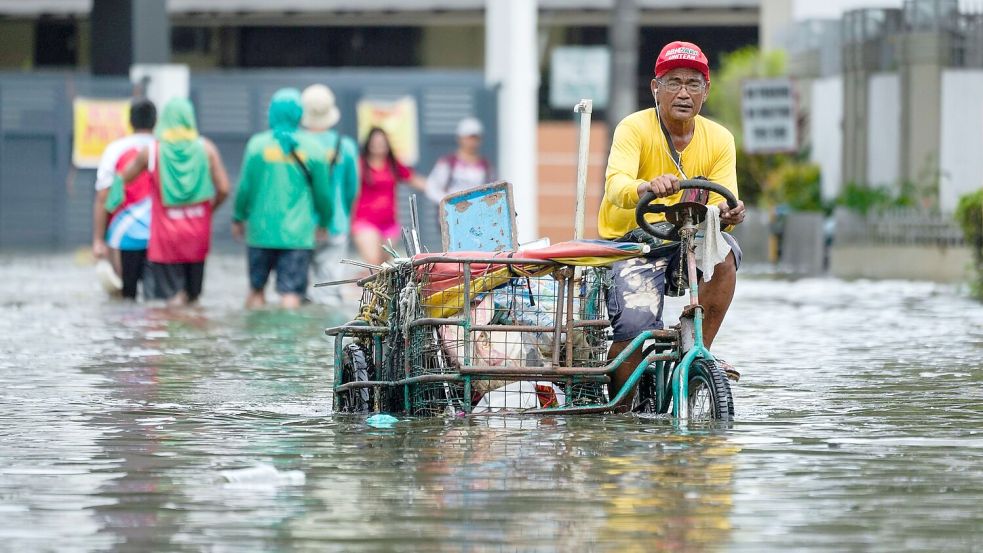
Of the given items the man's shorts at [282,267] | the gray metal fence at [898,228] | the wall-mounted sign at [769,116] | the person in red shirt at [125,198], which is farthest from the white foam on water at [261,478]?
the wall-mounted sign at [769,116]

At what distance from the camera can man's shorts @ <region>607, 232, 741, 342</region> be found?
29.5ft

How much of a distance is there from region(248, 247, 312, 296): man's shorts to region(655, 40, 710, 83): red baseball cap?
26.7ft

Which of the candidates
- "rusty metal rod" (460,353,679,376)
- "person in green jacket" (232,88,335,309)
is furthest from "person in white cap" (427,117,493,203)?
"rusty metal rod" (460,353,679,376)

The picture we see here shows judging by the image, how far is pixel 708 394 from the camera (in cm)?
857

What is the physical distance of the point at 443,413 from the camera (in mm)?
9156

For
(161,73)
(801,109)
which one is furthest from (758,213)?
(161,73)

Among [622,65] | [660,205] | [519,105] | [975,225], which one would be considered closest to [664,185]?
[660,205]

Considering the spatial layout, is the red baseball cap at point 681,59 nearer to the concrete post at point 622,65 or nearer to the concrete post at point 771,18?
the concrete post at point 622,65

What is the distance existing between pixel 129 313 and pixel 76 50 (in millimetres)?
26632

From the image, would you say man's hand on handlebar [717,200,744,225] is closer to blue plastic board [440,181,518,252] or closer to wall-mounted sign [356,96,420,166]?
blue plastic board [440,181,518,252]

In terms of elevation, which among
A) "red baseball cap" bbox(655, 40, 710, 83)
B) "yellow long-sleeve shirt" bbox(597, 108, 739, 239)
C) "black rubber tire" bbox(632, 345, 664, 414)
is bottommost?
"black rubber tire" bbox(632, 345, 664, 414)

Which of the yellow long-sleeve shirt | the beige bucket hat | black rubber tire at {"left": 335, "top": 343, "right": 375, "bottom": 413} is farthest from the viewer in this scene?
the beige bucket hat

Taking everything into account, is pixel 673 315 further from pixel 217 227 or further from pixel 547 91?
pixel 547 91

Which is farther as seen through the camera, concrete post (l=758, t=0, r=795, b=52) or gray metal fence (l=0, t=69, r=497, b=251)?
concrete post (l=758, t=0, r=795, b=52)
